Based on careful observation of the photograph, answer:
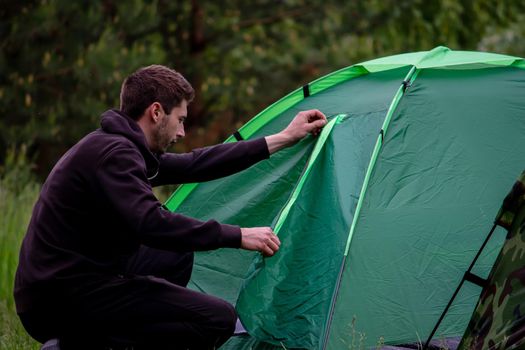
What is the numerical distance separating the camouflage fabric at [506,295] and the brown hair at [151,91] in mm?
1438

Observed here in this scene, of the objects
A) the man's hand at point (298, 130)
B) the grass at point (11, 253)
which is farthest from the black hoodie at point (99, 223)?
the grass at point (11, 253)

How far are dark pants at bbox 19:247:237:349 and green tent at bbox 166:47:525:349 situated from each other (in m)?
0.27

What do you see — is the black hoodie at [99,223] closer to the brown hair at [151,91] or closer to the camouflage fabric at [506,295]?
the brown hair at [151,91]

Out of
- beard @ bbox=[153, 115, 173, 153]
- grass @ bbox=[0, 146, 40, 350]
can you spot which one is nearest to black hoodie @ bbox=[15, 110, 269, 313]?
beard @ bbox=[153, 115, 173, 153]

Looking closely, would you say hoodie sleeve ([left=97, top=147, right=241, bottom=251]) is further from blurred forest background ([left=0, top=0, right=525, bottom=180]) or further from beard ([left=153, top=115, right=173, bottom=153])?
blurred forest background ([left=0, top=0, right=525, bottom=180])

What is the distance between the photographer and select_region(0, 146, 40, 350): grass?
4754 mm

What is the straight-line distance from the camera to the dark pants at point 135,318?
12.5 feet

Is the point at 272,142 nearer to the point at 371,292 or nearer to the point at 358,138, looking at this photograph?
the point at 358,138

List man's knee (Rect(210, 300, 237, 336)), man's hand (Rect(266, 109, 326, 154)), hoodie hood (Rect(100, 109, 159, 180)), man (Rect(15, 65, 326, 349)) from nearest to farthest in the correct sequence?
man (Rect(15, 65, 326, 349)) < hoodie hood (Rect(100, 109, 159, 180)) < man's knee (Rect(210, 300, 237, 336)) < man's hand (Rect(266, 109, 326, 154))

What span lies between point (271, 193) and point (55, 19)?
20.6 ft

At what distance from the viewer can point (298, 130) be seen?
14.3 ft

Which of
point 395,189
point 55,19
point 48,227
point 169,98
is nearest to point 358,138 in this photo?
point 395,189

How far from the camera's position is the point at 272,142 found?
172 inches

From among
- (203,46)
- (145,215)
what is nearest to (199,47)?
(203,46)
